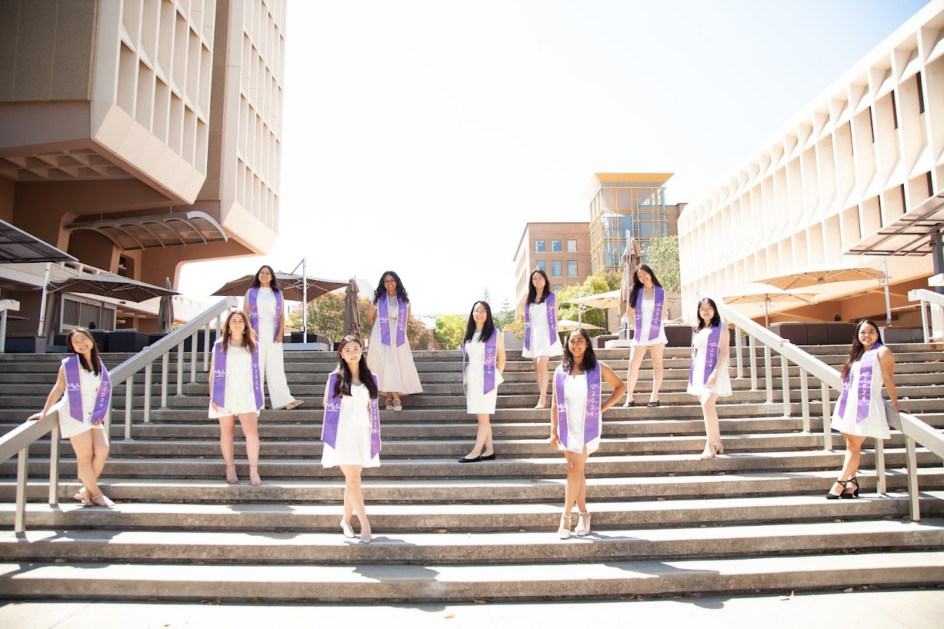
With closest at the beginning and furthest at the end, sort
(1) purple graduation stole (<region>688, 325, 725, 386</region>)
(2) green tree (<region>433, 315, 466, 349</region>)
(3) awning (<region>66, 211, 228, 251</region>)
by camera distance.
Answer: (1) purple graduation stole (<region>688, 325, 725, 386</region>) < (3) awning (<region>66, 211, 228, 251</region>) < (2) green tree (<region>433, 315, 466, 349</region>)

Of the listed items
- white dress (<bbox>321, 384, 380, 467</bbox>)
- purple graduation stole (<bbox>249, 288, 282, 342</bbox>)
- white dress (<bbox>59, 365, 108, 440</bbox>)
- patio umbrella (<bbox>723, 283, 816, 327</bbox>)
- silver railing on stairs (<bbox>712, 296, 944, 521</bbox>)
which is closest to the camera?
white dress (<bbox>321, 384, 380, 467</bbox>)

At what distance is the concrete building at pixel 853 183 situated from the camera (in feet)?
79.7

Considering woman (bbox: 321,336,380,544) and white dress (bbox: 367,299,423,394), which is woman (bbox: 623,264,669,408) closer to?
white dress (bbox: 367,299,423,394)

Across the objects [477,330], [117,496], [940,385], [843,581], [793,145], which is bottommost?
[843,581]

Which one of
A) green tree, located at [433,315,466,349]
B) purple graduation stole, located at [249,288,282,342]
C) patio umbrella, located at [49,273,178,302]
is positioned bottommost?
purple graduation stole, located at [249,288,282,342]

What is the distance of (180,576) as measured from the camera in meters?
5.04

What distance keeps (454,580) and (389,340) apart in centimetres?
390

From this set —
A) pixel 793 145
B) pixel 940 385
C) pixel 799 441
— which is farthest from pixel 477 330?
pixel 793 145

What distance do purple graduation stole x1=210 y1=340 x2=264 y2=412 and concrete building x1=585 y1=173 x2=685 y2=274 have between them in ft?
224

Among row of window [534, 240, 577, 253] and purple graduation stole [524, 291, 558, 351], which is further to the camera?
row of window [534, 240, 577, 253]

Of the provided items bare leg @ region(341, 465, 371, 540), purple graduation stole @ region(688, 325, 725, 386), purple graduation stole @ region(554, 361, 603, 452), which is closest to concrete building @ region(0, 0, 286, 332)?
bare leg @ region(341, 465, 371, 540)

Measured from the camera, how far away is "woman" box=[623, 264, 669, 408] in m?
8.35

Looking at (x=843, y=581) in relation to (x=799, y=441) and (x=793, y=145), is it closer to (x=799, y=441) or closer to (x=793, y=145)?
(x=799, y=441)

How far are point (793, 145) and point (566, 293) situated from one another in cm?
2534
